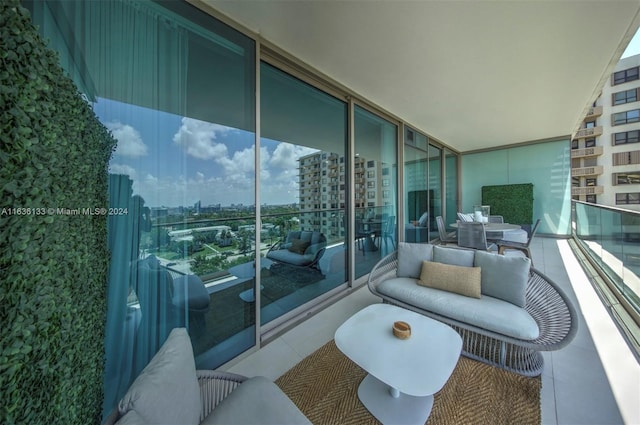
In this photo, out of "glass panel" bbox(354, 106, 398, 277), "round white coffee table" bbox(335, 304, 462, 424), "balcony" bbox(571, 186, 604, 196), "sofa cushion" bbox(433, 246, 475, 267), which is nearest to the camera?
"round white coffee table" bbox(335, 304, 462, 424)

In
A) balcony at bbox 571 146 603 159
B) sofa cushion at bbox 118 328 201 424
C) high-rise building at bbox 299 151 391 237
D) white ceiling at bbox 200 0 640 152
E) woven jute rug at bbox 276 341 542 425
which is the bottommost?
woven jute rug at bbox 276 341 542 425

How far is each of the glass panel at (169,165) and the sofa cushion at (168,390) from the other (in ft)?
2.16

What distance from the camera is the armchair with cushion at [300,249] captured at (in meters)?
2.47

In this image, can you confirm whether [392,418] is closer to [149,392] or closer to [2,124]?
[149,392]

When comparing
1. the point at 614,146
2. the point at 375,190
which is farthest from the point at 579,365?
the point at 614,146

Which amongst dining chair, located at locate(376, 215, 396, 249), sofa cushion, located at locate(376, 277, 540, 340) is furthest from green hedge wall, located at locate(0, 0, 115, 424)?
dining chair, located at locate(376, 215, 396, 249)

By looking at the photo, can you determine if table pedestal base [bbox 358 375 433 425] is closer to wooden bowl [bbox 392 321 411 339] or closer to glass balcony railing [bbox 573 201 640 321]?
wooden bowl [bbox 392 321 411 339]

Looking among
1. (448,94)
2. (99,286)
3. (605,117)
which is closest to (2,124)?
(99,286)

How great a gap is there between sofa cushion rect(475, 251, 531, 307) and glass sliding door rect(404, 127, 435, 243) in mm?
2483

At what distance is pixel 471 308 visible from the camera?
1.89 meters

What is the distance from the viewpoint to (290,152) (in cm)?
258

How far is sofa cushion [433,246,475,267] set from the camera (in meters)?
2.36

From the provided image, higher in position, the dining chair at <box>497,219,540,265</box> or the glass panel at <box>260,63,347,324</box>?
the glass panel at <box>260,63,347,324</box>

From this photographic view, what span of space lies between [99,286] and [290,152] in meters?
1.90
